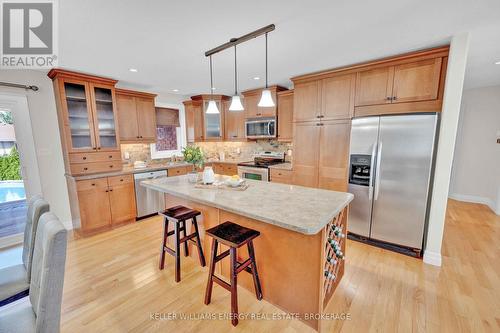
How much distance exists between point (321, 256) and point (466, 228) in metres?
3.44

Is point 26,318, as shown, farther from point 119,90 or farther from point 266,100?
point 119,90

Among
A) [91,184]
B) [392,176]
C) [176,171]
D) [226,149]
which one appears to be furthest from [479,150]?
[91,184]

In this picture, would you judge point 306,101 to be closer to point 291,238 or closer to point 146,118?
point 291,238

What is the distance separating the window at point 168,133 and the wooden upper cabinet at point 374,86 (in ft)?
12.2

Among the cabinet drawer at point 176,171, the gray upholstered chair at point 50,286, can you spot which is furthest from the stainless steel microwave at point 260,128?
the gray upholstered chair at point 50,286

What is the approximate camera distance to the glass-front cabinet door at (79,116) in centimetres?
308

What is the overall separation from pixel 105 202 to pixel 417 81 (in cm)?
461

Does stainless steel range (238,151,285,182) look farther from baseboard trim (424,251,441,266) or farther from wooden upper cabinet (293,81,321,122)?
baseboard trim (424,251,441,266)

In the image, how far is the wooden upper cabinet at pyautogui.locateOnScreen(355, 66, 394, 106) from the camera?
2.64m

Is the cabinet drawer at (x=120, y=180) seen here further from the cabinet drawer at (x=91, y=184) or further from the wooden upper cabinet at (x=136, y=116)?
the wooden upper cabinet at (x=136, y=116)

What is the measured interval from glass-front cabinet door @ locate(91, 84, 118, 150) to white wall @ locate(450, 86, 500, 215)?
22.8 ft

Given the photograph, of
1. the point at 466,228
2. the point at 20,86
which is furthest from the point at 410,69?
the point at 20,86

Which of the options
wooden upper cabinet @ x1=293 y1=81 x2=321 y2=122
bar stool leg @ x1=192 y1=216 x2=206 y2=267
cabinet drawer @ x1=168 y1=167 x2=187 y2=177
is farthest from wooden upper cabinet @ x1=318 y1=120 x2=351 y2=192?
cabinet drawer @ x1=168 y1=167 x2=187 y2=177

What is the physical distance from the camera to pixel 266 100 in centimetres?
212
